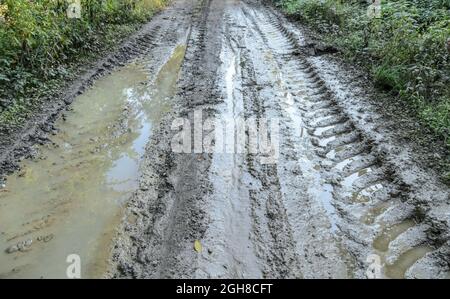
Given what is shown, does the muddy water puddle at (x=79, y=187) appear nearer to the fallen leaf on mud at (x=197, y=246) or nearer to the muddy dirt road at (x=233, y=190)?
the muddy dirt road at (x=233, y=190)

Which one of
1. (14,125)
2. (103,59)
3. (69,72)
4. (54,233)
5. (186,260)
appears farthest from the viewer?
(103,59)

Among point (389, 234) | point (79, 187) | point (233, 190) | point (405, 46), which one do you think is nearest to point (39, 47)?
point (79, 187)

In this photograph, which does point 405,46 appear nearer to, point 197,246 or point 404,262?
point 404,262

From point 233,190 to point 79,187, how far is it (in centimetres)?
184

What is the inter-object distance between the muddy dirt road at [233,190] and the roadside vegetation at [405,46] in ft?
1.84

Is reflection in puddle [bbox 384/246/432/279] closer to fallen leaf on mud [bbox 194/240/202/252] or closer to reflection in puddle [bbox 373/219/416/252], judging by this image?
reflection in puddle [bbox 373/219/416/252]

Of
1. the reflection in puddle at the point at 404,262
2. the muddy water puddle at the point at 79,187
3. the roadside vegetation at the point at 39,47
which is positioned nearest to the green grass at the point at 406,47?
the reflection in puddle at the point at 404,262

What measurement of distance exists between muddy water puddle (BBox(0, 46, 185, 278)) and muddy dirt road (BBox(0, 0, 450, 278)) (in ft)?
0.06

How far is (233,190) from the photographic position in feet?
15.7

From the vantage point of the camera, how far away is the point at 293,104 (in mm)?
6812

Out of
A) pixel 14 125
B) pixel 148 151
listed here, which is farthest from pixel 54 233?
pixel 14 125
